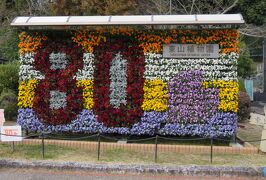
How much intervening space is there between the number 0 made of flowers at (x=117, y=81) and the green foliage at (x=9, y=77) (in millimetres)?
6824

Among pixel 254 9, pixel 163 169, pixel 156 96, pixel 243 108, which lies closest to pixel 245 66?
pixel 254 9

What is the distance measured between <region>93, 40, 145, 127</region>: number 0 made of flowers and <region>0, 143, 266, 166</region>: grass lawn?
1232 millimetres

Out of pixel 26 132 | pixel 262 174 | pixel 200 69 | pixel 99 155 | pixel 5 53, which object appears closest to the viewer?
pixel 262 174

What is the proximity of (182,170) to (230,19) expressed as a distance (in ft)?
13.9

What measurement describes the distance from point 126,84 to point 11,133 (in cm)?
339

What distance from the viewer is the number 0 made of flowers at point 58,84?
38.4ft

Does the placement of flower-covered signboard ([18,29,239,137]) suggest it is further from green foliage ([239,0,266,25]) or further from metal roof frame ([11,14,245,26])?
green foliage ([239,0,266,25])

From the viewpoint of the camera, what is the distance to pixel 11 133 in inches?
393

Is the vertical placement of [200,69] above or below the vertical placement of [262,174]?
above

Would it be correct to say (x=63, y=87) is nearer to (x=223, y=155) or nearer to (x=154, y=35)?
(x=154, y=35)

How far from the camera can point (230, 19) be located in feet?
35.1

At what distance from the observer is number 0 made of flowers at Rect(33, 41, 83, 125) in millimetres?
11719

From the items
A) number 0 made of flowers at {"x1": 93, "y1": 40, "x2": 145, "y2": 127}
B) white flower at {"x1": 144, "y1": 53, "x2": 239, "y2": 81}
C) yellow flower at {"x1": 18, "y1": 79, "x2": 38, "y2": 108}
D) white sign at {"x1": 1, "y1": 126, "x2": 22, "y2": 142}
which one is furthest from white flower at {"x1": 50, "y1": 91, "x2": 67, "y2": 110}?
white flower at {"x1": 144, "y1": 53, "x2": 239, "y2": 81}

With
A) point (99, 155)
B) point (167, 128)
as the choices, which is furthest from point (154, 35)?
point (99, 155)
